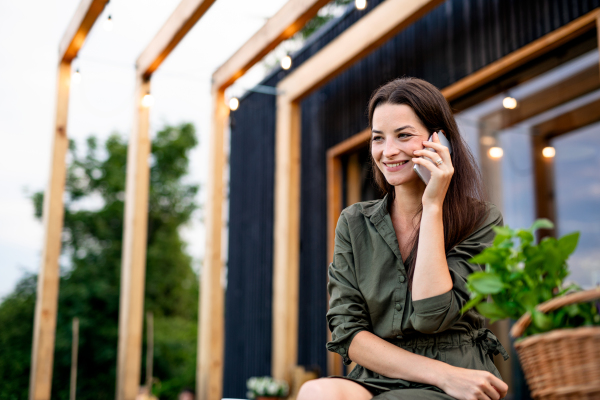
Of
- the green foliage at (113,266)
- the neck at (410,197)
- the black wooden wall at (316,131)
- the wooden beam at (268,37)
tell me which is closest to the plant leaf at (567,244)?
the neck at (410,197)

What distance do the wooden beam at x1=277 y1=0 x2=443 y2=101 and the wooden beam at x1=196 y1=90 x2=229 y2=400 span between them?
97 centimetres

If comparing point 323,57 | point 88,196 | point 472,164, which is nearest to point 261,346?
point 323,57

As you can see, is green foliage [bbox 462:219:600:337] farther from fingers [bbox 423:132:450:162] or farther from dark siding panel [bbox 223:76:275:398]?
dark siding panel [bbox 223:76:275:398]

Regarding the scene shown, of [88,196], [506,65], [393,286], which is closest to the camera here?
[393,286]

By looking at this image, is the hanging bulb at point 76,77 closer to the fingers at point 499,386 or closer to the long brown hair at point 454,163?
the long brown hair at point 454,163

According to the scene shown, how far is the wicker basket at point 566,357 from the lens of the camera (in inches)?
28.1

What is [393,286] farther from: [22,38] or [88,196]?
[88,196]

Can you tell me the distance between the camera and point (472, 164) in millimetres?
1485

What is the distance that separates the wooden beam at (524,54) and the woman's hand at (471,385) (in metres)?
2.83

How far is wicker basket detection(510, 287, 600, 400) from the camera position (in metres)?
0.71

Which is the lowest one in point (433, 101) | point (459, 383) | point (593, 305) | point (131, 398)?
point (131, 398)

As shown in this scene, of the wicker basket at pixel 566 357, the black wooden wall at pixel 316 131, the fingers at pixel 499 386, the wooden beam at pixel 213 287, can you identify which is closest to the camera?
the wicker basket at pixel 566 357

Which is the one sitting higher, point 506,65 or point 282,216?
point 506,65

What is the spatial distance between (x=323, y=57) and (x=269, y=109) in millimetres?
1683
